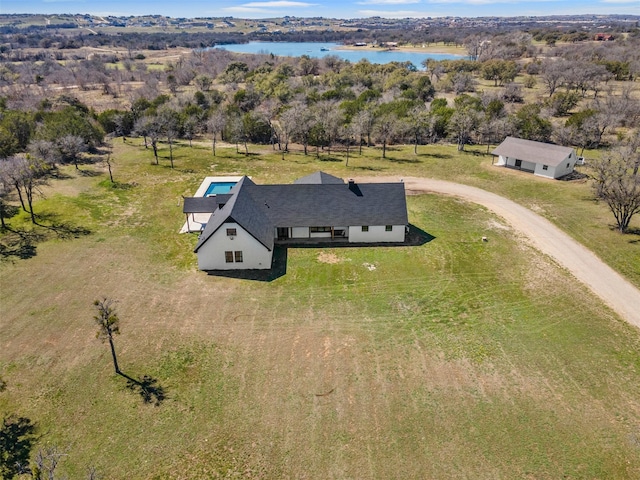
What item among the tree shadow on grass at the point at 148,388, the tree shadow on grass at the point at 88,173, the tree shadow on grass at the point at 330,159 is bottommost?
the tree shadow on grass at the point at 148,388

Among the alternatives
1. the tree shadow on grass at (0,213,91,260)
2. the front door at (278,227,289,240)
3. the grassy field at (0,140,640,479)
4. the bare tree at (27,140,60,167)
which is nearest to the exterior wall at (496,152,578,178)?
the grassy field at (0,140,640,479)

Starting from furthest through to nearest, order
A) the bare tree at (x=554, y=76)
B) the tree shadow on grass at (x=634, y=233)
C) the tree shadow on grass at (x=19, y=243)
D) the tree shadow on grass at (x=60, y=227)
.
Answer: the bare tree at (x=554, y=76)
the tree shadow on grass at (x=60, y=227)
the tree shadow on grass at (x=634, y=233)
the tree shadow on grass at (x=19, y=243)

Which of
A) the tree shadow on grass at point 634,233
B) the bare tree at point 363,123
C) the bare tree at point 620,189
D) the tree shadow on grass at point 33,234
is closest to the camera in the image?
the tree shadow on grass at point 33,234

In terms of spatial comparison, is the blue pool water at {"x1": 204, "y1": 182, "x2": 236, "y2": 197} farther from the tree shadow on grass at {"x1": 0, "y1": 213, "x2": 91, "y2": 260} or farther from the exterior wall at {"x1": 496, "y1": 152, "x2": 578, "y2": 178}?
the exterior wall at {"x1": 496, "y1": 152, "x2": 578, "y2": 178}

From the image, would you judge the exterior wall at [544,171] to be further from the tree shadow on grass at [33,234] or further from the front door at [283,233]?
the tree shadow on grass at [33,234]

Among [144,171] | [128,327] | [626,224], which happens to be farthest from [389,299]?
[144,171]

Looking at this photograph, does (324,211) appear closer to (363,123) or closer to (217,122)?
(363,123)

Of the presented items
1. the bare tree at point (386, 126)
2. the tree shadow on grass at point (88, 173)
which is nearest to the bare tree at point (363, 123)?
the bare tree at point (386, 126)
